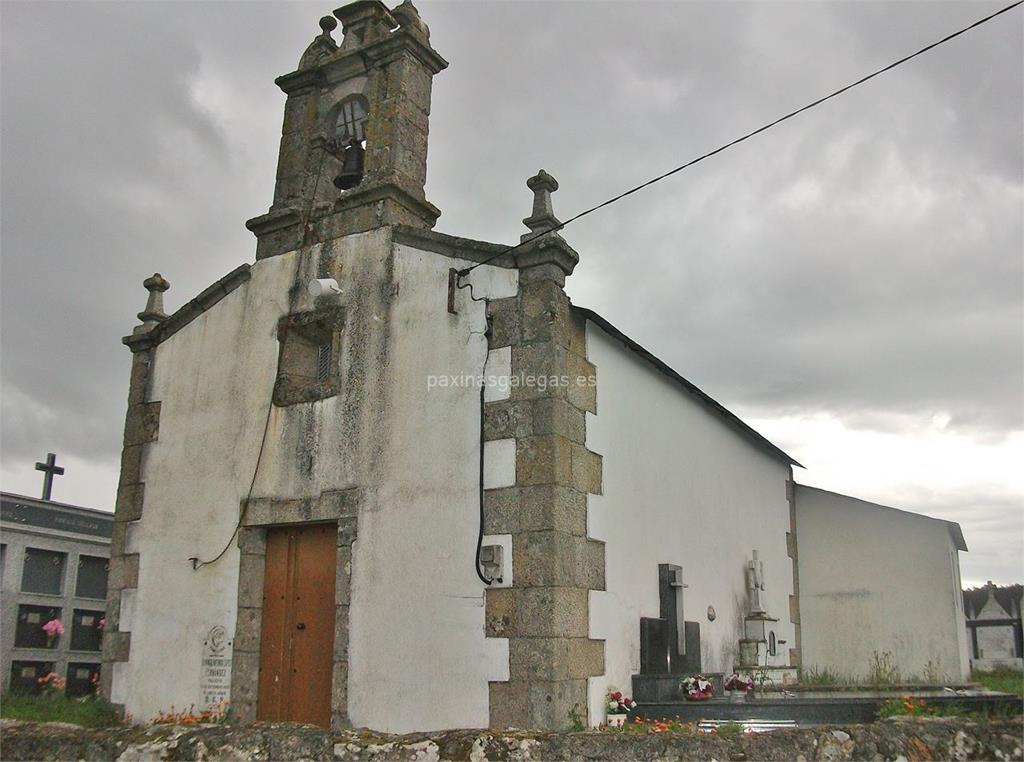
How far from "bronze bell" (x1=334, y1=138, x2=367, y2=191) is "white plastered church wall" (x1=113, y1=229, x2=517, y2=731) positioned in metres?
0.99

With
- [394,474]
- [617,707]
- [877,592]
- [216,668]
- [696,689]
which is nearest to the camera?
[617,707]

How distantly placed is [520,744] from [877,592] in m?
10.7

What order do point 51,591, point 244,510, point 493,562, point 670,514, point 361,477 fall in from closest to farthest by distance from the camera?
point 493,562 < point 361,477 < point 244,510 < point 670,514 < point 51,591

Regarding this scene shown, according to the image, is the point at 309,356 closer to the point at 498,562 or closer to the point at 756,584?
the point at 498,562

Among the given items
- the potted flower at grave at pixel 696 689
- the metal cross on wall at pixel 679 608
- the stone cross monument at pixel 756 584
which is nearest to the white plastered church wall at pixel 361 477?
the potted flower at grave at pixel 696 689

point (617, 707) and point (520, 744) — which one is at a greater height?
point (520, 744)

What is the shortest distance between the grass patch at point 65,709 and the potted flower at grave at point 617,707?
5115 mm

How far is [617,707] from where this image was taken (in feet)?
27.0

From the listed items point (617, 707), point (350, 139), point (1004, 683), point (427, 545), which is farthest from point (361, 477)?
point (1004, 683)

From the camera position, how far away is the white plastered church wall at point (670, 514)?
8.79 meters

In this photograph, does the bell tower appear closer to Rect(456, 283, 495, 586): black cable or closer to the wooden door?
Rect(456, 283, 495, 586): black cable

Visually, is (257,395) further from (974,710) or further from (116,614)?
(974,710)

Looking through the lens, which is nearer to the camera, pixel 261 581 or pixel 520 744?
pixel 520 744

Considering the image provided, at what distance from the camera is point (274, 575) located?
31.0 feet
